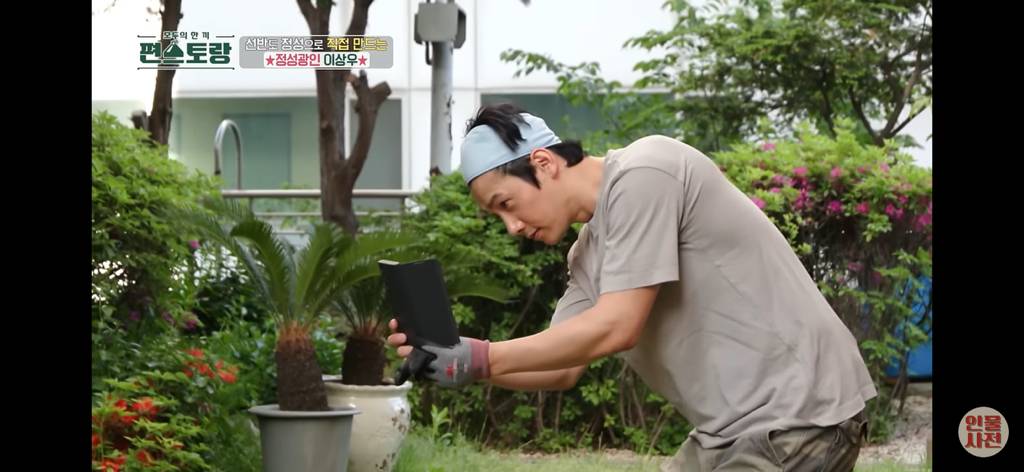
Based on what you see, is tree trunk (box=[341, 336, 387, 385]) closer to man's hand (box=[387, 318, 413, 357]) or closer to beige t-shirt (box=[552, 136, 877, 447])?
man's hand (box=[387, 318, 413, 357])

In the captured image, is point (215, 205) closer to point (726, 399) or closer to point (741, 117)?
point (726, 399)

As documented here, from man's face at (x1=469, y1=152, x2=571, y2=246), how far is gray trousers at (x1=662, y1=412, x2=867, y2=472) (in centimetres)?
57

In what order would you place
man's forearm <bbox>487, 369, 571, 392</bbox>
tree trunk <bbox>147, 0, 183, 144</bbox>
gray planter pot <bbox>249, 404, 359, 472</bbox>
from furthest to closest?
tree trunk <bbox>147, 0, 183, 144</bbox> → gray planter pot <bbox>249, 404, 359, 472</bbox> → man's forearm <bbox>487, 369, 571, 392</bbox>

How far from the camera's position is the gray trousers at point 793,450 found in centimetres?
247

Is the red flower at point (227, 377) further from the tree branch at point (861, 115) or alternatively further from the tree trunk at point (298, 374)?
the tree branch at point (861, 115)

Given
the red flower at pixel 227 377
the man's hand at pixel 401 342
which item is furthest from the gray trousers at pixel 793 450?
the red flower at pixel 227 377

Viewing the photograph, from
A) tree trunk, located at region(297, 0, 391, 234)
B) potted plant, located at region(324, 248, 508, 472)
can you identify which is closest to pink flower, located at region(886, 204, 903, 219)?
potted plant, located at region(324, 248, 508, 472)

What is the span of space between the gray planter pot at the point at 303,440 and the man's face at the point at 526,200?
11.3ft

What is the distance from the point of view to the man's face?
8.82 feet

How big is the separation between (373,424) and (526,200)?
3921mm

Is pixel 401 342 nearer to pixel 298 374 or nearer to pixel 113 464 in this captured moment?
pixel 113 464

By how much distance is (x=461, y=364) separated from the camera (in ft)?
8.23

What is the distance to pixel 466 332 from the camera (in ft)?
25.2

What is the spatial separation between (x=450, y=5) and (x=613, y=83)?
2.17m
